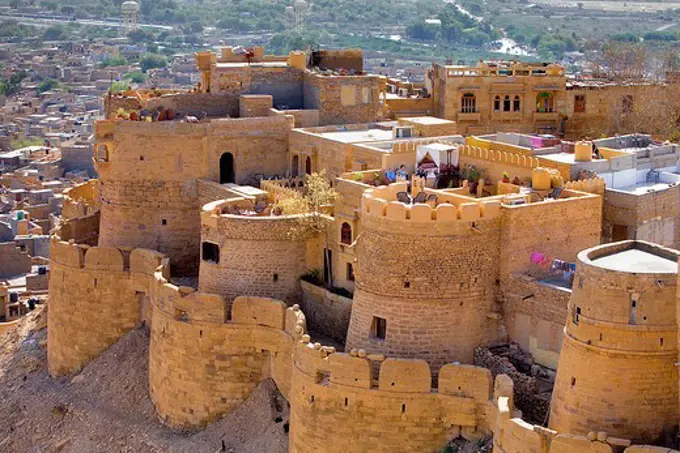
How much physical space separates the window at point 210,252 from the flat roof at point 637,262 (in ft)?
37.9

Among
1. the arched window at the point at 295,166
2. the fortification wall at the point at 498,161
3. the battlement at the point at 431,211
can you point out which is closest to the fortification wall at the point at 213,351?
the battlement at the point at 431,211

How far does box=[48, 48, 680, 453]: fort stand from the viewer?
83.7 ft

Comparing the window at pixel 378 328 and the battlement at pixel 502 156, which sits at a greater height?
the battlement at pixel 502 156

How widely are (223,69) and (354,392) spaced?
16.3 m

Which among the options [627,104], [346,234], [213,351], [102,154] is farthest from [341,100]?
[213,351]

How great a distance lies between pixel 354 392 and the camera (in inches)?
1165

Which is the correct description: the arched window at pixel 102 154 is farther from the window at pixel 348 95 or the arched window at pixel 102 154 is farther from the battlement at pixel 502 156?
the battlement at pixel 502 156

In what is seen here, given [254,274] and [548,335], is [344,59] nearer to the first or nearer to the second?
[254,274]

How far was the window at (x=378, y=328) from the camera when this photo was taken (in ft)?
101

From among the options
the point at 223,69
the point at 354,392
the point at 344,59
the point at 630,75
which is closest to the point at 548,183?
the point at 354,392

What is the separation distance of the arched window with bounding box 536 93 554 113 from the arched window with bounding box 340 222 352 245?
555 inches

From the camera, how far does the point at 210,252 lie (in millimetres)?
35406

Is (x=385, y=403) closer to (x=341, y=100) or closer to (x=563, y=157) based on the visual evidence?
(x=563, y=157)

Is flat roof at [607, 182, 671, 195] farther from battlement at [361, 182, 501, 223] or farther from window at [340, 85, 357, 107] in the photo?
window at [340, 85, 357, 107]
